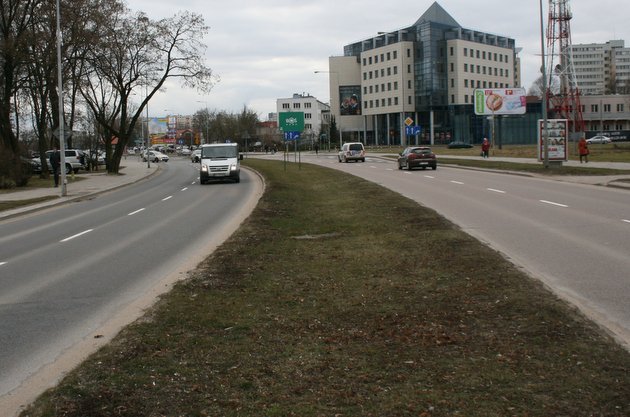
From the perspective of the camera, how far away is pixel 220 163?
35688 mm

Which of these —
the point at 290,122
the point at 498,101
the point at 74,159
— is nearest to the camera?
the point at 290,122

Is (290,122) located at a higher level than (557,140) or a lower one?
higher

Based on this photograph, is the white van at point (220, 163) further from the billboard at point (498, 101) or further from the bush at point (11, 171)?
the billboard at point (498, 101)

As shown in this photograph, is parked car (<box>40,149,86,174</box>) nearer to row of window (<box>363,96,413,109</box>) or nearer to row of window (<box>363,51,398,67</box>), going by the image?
row of window (<box>363,96,413,109</box>)

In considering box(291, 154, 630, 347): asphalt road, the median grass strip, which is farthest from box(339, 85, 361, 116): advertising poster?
the median grass strip

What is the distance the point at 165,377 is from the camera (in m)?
4.77

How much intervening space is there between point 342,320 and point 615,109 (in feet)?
459

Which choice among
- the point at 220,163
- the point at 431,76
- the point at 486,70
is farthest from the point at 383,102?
the point at 220,163

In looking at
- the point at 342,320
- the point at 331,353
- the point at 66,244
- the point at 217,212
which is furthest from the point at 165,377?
the point at 217,212

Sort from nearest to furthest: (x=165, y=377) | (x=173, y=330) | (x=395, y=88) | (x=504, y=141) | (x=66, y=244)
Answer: (x=165, y=377) → (x=173, y=330) → (x=66, y=244) → (x=504, y=141) → (x=395, y=88)

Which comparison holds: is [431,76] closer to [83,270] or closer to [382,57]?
[382,57]

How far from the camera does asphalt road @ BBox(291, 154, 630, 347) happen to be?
24.8ft

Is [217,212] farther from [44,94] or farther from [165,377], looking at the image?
[44,94]

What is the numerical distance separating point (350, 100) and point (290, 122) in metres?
87.5
